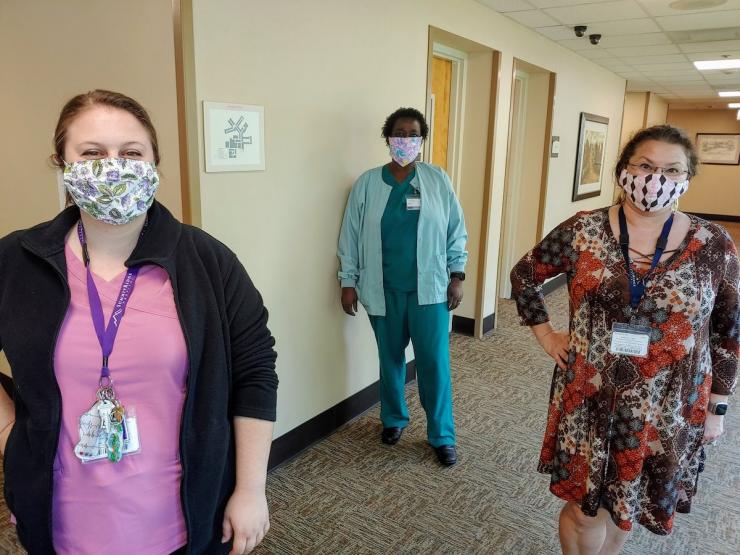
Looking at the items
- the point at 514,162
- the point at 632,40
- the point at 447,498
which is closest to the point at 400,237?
the point at 447,498

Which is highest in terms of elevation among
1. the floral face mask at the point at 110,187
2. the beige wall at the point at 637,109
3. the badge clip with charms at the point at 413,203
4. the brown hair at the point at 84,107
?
the beige wall at the point at 637,109

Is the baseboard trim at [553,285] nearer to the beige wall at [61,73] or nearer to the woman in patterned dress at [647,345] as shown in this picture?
the woman in patterned dress at [647,345]

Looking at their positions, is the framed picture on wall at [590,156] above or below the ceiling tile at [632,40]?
below

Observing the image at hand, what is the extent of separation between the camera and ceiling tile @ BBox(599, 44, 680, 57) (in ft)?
17.0

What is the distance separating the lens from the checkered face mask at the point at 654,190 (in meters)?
1.51

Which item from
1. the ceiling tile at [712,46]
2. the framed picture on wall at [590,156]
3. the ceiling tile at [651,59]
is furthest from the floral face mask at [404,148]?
the ceiling tile at [651,59]

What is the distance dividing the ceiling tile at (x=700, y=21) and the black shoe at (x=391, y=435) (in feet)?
12.2

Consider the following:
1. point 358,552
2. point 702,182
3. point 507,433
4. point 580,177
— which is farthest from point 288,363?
point 702,182

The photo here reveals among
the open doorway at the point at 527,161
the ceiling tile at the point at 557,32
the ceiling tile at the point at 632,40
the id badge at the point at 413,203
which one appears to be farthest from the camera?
the open doorway at the point at 527,161

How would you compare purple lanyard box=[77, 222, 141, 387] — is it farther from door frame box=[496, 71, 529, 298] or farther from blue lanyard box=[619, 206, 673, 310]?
door frame box=[496, 71, 529, 298]

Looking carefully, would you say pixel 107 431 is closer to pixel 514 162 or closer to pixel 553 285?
pixel 514 162

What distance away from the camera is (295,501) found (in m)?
2.38

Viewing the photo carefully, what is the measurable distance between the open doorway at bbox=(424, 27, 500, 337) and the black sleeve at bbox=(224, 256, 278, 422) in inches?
121

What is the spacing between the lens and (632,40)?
16.1ft
